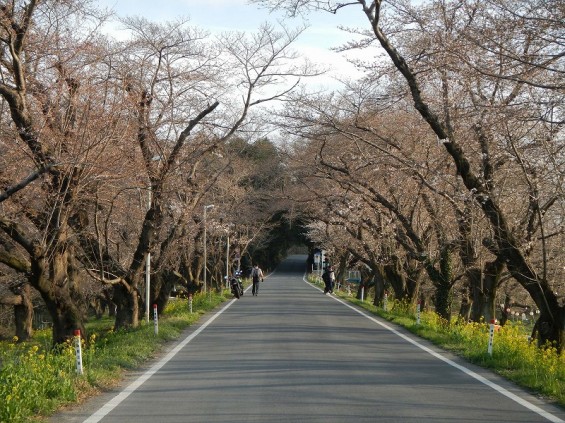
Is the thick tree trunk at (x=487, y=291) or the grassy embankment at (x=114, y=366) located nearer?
the grassy embankment at (x=114, y=366)

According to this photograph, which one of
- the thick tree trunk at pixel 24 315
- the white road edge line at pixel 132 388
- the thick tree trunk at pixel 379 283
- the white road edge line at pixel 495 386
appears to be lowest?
the thick tree trunk at pixel 24 315

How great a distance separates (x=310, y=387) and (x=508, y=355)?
459 cm

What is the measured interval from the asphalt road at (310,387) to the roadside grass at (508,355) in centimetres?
32

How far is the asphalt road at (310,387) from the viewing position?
8688mm

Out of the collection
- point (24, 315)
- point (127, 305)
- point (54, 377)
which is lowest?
point (24, 315)

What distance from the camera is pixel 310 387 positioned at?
1052 cm

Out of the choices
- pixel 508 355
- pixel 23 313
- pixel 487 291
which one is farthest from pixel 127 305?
pixel 23 313

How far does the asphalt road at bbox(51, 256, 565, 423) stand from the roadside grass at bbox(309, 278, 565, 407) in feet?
1.04

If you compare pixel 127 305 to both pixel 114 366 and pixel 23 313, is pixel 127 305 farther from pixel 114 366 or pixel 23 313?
pixel 23 313

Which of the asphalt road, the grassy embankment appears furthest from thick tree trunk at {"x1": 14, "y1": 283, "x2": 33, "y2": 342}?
the asphalt road

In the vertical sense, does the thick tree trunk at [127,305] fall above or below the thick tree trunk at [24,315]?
above

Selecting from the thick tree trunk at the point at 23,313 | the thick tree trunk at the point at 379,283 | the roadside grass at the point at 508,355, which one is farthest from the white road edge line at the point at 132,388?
the thick tree trunk at the point at 379,283

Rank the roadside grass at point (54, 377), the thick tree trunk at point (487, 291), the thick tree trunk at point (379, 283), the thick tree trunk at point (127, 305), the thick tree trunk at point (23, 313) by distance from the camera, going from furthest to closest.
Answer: the thick tree trunk at point (379, 283) < the thick tree trunk at point (23, 313) < the thick tree trunk at point (127, 305) < the thick tree trunk at point (487, 291) < the roadside grass at point (54, 377)

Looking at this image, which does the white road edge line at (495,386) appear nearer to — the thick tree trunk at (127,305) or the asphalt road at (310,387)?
the asphalt road at (310,387)
